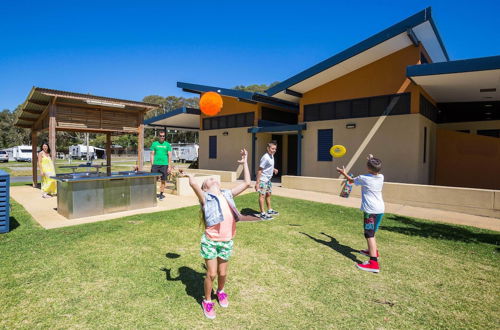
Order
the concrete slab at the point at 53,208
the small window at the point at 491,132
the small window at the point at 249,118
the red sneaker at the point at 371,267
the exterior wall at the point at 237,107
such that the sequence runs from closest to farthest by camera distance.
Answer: the red sneaker at the point at 371,267, the concrete slab at the point at 53,208, the small window at the point at 491,132, the exterior wall at the point at 237,107, the small window at the point at 249,118

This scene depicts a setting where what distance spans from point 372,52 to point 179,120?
41.3 ft

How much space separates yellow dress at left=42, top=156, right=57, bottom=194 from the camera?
8.66 meters

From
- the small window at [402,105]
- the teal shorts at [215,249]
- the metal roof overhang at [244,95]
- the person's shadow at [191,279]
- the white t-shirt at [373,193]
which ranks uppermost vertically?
the metal roof overhang at [244,95]

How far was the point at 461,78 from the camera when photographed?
9250mm

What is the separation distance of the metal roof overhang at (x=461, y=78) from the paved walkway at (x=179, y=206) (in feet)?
13.7

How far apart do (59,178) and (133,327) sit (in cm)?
476

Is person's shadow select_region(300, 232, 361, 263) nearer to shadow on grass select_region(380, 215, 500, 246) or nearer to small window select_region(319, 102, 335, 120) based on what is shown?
shadow on grass select_region(380, 215, 500, 246)

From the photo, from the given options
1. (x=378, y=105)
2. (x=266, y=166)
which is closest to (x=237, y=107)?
(x=378, y=105)

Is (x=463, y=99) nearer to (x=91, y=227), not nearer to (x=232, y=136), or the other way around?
(x=232, y=136)

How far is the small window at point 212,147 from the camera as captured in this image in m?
17.7

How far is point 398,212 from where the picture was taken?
7.79m

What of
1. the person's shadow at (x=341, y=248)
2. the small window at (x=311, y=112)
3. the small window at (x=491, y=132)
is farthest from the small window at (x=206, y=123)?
the small window at (x=491, y=132)

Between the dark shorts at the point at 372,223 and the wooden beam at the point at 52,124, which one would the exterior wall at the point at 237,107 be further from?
the dark shorts at the point at 372,223

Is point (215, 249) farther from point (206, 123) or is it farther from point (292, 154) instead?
point (206, 123)
